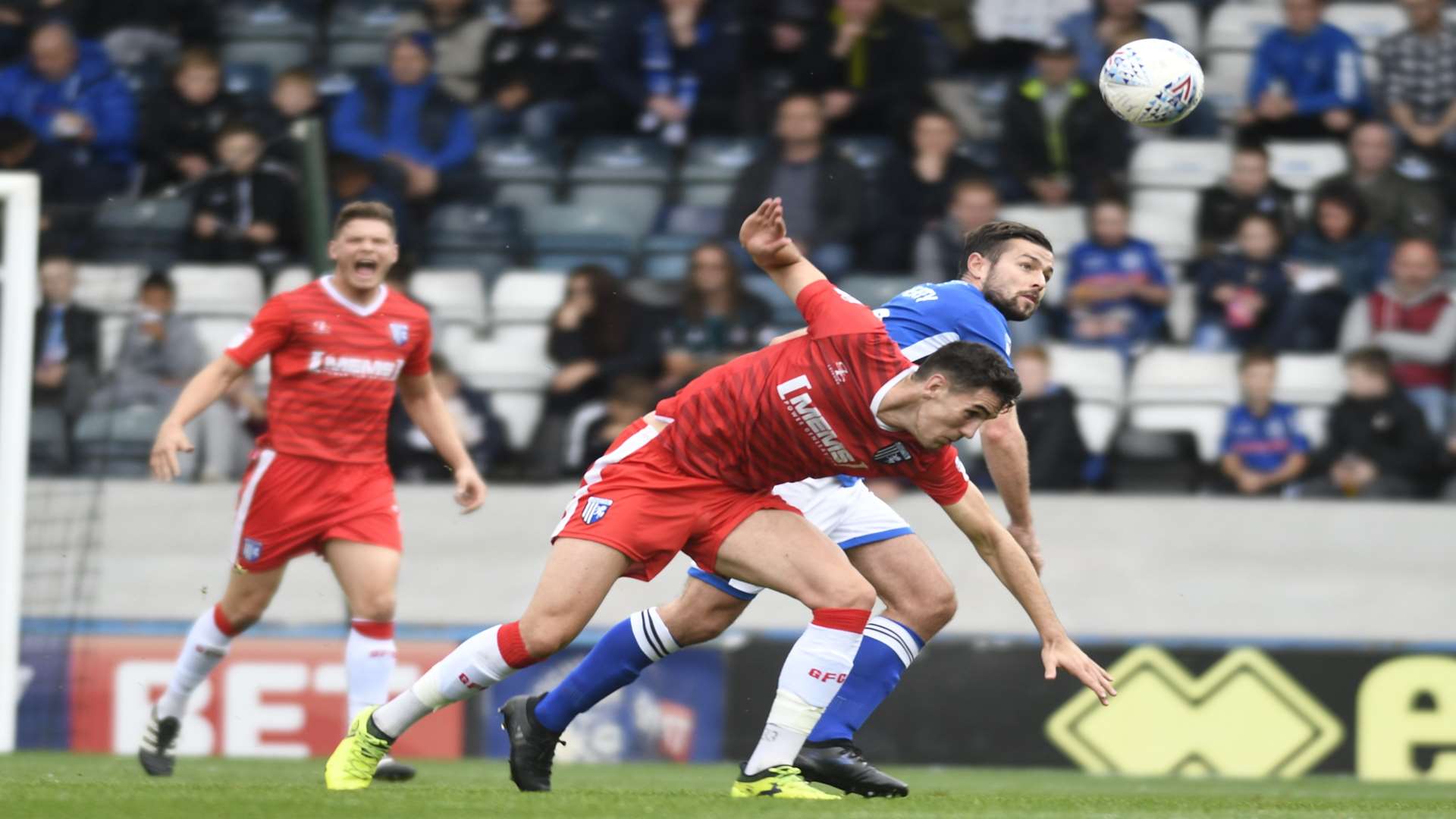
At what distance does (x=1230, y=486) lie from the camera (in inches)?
406

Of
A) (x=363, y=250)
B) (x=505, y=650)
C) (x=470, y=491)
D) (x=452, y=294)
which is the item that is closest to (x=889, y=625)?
(x=505, y=650)

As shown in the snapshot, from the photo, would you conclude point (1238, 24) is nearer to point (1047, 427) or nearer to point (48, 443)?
point (1047, 427)

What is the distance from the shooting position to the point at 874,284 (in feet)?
36.2

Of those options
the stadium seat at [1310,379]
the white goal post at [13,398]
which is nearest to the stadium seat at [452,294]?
the white goal post at [13,398]

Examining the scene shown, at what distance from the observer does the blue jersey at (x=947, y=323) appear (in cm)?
609

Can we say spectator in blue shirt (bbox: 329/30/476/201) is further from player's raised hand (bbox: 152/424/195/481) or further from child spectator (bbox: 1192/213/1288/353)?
player's raised hand (bbox: 152/424/195/481)

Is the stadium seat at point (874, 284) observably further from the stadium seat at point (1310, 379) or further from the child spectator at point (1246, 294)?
the stadium seat at point (1310, 379)

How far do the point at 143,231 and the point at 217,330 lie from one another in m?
0.73

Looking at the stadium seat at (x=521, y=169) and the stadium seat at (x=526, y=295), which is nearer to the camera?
the stadium seat at (x=526, y=295)

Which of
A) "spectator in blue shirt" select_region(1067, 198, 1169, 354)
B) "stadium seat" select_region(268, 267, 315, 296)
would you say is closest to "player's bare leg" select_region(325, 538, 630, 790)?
"stadium seat" select_region(268, 267, 315, 296)

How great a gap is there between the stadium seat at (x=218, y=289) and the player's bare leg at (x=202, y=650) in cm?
319

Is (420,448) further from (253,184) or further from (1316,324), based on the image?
(1316,324)

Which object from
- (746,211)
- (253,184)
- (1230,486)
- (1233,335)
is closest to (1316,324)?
(1233,335)

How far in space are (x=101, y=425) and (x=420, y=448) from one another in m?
1.58
